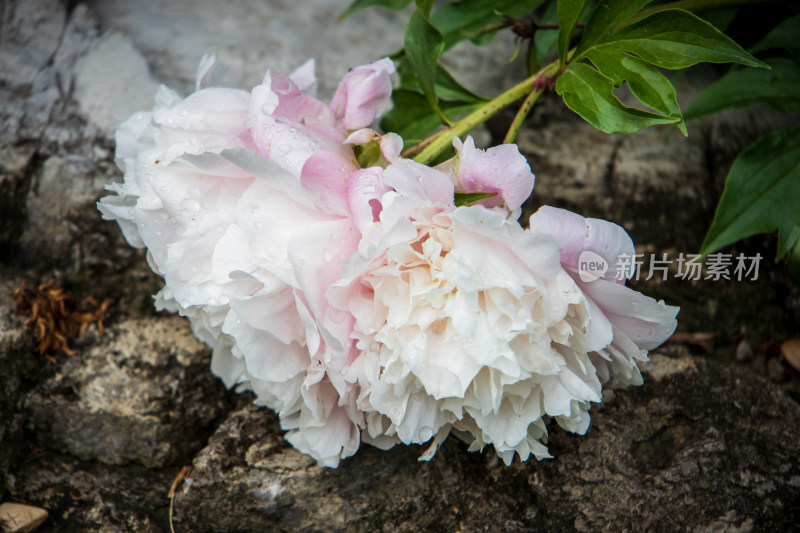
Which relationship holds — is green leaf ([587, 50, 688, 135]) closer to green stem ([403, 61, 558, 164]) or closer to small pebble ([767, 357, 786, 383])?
green stem ([403, 61, 558, 164])

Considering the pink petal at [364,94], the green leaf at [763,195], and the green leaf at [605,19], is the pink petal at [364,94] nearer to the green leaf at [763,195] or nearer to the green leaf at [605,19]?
the green leaf at [605,19]

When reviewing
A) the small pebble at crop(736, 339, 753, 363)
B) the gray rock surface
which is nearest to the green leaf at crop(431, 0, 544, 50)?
the gray rock surface

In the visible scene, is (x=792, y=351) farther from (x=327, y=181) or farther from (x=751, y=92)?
→ (x=327, y=181)

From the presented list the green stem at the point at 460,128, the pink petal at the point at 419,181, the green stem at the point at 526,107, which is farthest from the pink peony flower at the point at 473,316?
the green stem at the point at 526,107

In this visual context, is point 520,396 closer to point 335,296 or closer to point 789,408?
point 335,296

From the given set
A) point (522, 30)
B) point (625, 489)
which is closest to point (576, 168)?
point (522, 30)

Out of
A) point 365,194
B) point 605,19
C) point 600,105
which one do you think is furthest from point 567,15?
point 365,194
